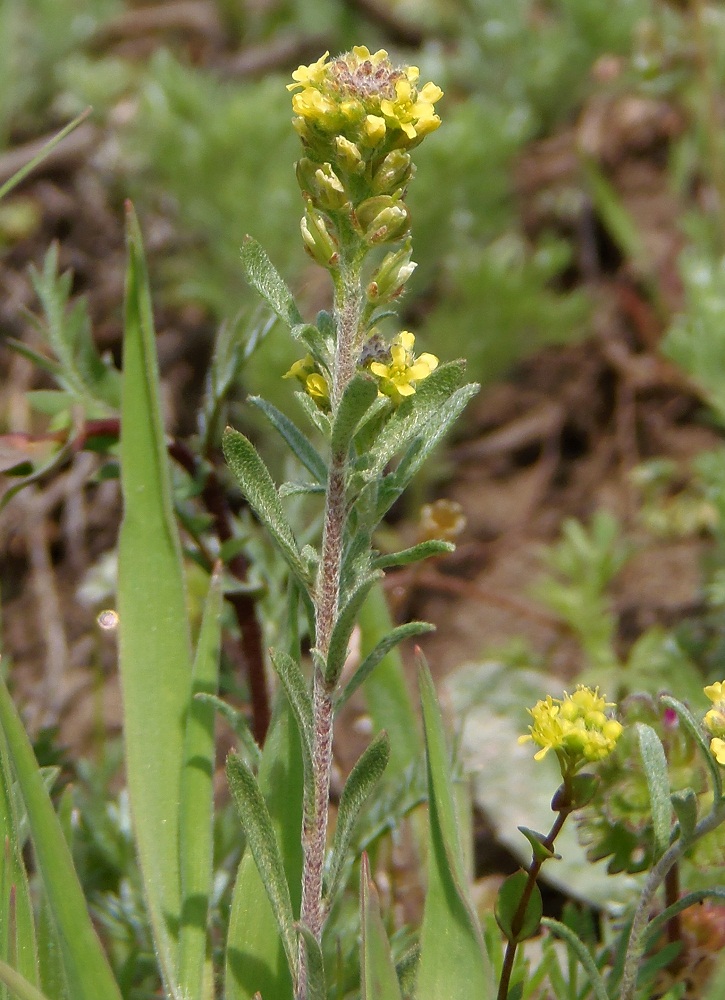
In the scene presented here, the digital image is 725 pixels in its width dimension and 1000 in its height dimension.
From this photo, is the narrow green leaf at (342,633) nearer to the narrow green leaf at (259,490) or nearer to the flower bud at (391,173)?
the narrow green leaf at (259,490)

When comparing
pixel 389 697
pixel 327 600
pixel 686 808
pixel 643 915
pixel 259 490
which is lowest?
pixel 643 915

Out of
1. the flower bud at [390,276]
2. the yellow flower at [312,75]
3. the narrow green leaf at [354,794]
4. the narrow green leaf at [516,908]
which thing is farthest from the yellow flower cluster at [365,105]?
the narrow green leaf at [516,908]

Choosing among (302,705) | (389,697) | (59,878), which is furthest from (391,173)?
(389,697)

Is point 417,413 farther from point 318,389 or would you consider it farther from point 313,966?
point 313,966

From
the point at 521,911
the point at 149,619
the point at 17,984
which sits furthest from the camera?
the point at 149,619

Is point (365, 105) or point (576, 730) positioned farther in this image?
point (576, 730)
